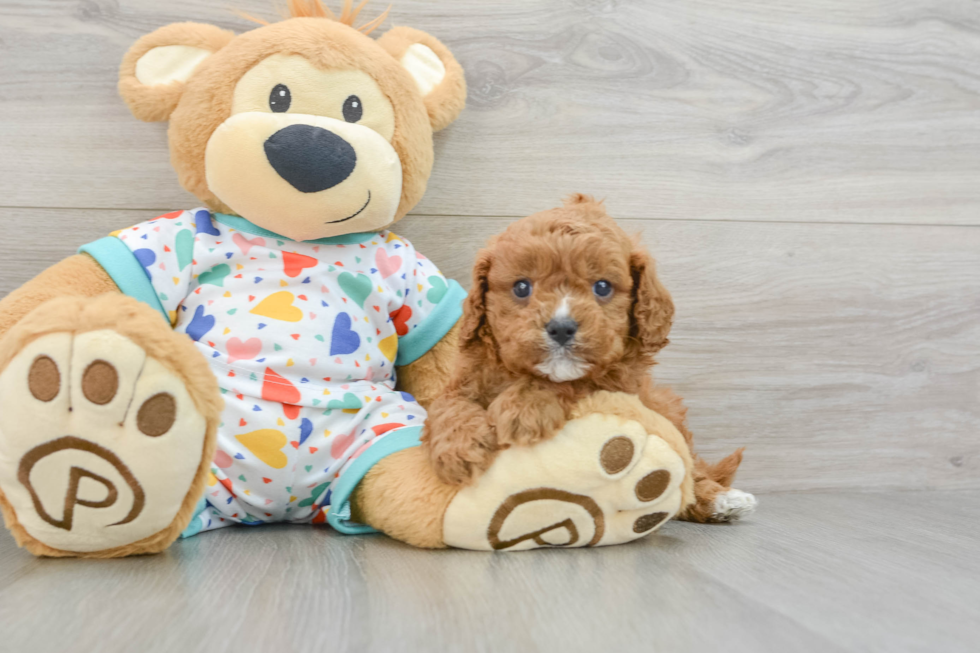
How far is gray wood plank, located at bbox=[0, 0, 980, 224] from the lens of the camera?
3.38 feet

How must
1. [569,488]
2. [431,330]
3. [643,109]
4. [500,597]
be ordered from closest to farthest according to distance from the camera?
[500,597], [569,488], [431,330], [643,109]

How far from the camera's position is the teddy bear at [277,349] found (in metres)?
0.65

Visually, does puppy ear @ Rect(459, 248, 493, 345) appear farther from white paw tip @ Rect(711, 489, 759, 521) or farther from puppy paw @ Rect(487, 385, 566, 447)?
white paw tip @ Rect(711, 489, 759, 521)

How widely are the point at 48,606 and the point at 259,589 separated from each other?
16cm

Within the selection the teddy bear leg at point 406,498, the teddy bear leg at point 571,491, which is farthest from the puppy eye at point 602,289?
the teddy bear leg at point 406,498

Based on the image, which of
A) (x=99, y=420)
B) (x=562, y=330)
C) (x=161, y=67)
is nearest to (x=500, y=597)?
(x=562, y=330)

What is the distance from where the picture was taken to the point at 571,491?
0.74m

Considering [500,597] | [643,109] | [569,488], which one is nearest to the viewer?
[500,597]

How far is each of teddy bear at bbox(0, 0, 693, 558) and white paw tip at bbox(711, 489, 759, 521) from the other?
0.15 metres

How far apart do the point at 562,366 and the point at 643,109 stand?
0.60 metres

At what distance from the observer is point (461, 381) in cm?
82

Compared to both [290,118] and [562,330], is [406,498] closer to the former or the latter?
[562,330]

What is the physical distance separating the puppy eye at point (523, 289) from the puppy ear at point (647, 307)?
0.12m

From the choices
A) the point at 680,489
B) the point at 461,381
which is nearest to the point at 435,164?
the point at 461,381
